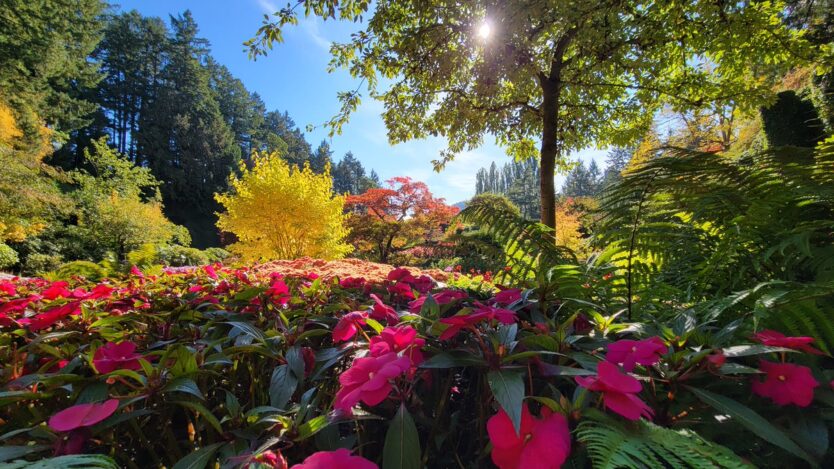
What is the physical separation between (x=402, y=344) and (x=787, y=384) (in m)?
0.44

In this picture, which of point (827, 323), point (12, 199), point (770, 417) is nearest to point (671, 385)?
point (770, 417)

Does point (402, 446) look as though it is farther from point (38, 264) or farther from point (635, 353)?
point (38, 264)

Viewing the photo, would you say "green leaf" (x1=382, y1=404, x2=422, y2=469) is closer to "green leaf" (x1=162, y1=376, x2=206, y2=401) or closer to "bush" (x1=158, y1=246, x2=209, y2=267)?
"green leaf" (x1=162, y1=376, x2=206, y2=401)

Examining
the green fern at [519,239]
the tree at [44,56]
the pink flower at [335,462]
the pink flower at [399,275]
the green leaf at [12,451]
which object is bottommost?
the green leaf at [12,451]

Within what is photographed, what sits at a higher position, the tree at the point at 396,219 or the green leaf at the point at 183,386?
the tree at the point at 396,219

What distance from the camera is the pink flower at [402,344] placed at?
1.69ft

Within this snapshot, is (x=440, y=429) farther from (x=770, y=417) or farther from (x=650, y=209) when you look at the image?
(x=650, y=209)

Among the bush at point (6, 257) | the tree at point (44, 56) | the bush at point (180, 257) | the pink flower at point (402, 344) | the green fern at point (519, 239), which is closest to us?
the pink flower at point (402, 344)

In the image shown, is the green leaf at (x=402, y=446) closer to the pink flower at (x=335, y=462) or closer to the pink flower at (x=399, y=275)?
the pink flower at (x=335, y=462)

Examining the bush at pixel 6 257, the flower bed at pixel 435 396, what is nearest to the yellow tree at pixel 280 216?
the flower bed at pixel 435 396

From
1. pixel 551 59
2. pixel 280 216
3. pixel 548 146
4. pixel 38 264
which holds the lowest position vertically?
pixel 38 264

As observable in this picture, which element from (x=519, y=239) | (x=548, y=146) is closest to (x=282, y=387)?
(x=519, y=239)

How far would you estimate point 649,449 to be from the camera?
327mm

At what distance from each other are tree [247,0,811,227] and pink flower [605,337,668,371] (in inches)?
115
